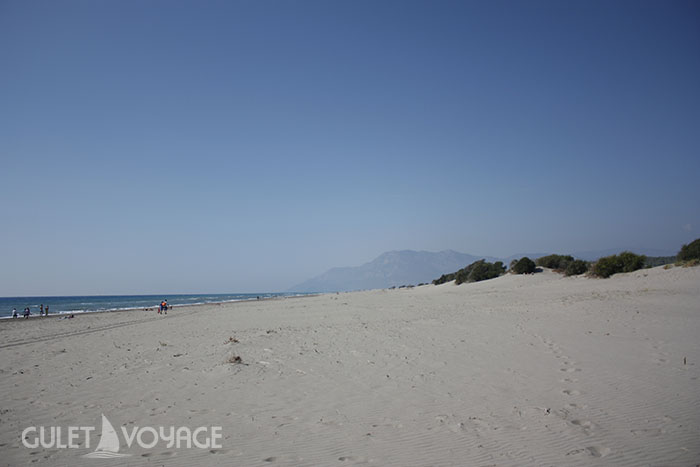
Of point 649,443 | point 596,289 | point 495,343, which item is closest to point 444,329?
point 495,343

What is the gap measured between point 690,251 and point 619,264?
4287 millimetres

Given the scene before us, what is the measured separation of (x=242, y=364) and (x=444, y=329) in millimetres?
8001

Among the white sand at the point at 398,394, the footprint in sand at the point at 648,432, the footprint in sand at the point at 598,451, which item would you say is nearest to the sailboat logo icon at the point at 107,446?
the white sand at the point at 398,394

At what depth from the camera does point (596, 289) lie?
22.1 meters

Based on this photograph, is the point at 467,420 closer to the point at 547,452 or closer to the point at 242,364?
the point at 547,452

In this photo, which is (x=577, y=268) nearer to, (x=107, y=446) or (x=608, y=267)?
(x=608, y=267)

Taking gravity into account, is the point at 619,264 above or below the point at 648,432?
above

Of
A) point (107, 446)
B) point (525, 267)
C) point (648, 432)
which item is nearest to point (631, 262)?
point (525, 267)

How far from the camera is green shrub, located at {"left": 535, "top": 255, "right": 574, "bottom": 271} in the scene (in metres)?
34.5

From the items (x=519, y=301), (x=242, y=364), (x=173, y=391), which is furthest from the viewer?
(x=519, y=301)

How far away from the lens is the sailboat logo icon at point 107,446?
16.0ft

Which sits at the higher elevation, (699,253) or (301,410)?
(699,253)

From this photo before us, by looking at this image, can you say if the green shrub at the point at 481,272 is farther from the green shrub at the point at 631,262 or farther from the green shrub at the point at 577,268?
the green shrub at the point at 631,262

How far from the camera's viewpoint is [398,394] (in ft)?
22.4
